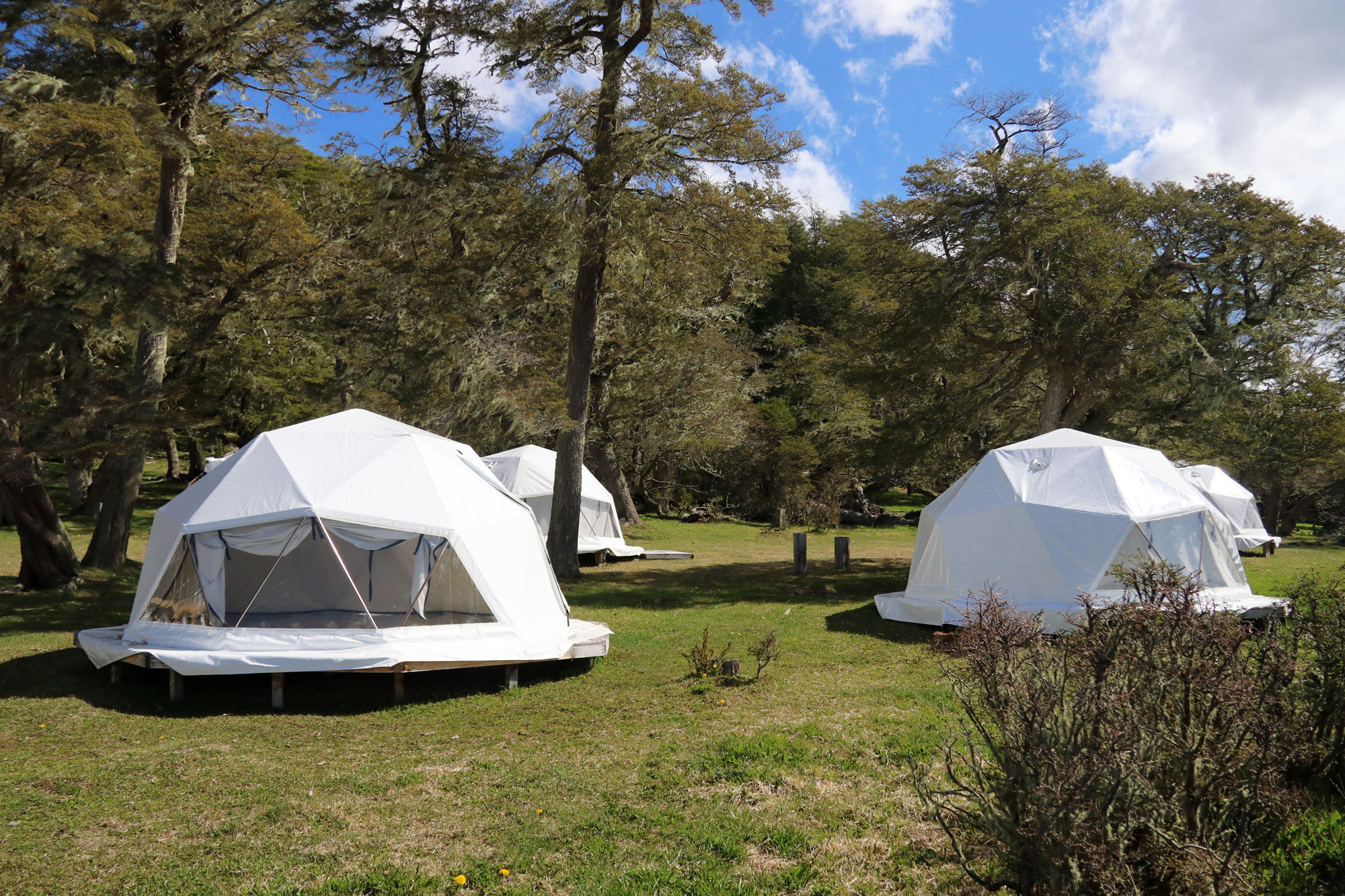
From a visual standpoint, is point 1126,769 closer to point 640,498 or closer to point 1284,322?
point 1284,322

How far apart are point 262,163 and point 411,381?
18.4 ft

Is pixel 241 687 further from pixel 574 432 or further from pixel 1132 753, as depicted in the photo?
pixel 574 432

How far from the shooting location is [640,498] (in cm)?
3566

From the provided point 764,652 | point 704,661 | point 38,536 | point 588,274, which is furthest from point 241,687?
point 588,274

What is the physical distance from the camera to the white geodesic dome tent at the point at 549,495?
21.3m

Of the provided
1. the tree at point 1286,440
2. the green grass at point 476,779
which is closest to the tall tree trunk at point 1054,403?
the tree at point 1286,440

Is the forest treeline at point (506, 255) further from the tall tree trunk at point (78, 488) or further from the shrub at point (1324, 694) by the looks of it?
the shrub at point (1324, 694)

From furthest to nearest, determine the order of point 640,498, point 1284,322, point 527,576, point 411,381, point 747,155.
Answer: point 640,498 < point 411,381 < point 1284,322 < point 747,155 < point 527,576

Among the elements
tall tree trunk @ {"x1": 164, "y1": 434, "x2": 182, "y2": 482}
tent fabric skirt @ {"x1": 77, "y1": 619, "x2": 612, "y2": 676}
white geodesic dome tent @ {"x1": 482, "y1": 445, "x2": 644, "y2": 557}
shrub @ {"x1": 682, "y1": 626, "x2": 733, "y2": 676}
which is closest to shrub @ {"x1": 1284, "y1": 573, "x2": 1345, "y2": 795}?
shrub @ {"x1": 682, "y1": 626, "x2": 733, "y2": 676}

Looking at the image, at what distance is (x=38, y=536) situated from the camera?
1386 cm

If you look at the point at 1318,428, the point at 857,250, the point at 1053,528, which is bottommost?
the point at 1053,528

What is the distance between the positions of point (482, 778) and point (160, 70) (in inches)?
598

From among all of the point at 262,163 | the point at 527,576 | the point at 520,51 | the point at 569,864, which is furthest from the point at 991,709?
the point at 262,163

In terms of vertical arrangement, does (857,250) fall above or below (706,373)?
above
